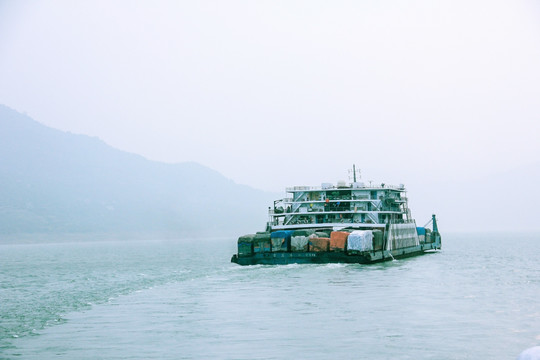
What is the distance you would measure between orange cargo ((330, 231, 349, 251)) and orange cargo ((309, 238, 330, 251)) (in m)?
0.52

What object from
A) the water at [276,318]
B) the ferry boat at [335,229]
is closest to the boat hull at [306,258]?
the ferry boat at [335,229]

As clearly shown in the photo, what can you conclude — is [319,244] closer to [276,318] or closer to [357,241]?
[357,241]

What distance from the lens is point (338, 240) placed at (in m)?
63.2

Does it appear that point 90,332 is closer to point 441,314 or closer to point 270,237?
point 441,314

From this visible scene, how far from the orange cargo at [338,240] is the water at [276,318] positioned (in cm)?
1012

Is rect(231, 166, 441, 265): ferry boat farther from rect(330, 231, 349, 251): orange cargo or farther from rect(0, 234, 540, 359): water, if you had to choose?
rect(0, 234, 540, 359): water

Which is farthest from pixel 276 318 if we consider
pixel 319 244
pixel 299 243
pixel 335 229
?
pixel 335 229

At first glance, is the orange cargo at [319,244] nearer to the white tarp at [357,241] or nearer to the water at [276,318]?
the white tarp at [357,241]

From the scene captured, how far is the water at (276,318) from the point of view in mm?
24461

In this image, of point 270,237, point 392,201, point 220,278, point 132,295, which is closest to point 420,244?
point 392,201

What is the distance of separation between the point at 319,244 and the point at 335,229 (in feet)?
22.1

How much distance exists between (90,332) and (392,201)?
2213 inches

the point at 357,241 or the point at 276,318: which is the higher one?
the point at 357,241

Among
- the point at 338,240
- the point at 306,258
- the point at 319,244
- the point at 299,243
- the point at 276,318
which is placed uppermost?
the point at 338,240
